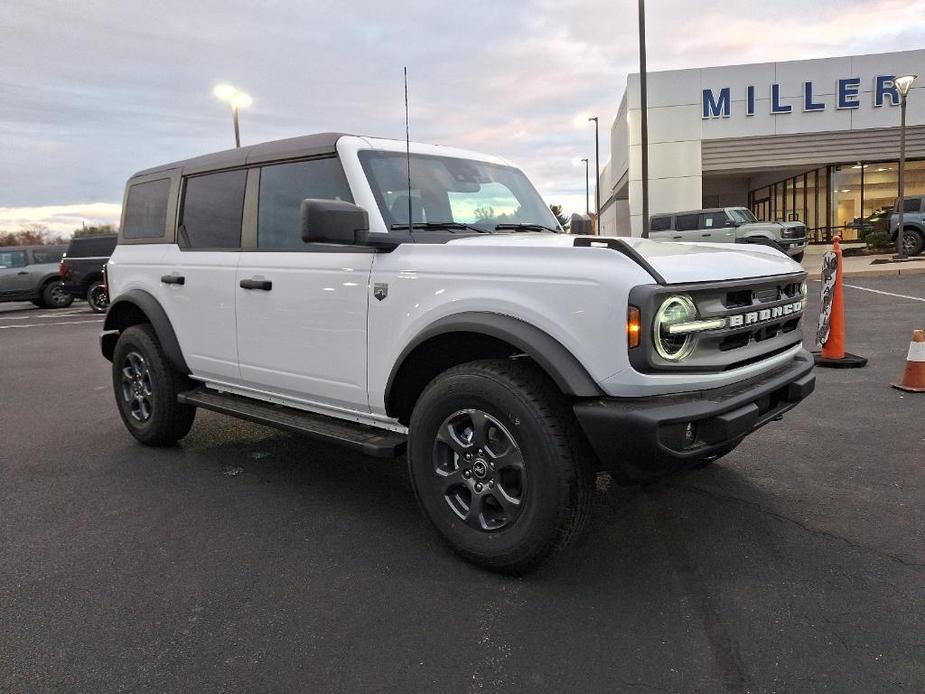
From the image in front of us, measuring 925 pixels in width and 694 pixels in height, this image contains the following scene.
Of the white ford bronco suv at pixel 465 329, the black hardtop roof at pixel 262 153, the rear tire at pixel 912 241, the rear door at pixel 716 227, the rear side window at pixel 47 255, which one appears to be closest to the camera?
the white ford bronco suv at pixel 465 329

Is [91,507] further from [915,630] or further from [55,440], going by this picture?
[915,630]

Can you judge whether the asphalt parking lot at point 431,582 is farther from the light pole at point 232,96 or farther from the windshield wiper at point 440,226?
the light pole at point 232,96

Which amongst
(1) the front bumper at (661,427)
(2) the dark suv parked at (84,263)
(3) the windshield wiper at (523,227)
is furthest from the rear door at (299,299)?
(2) the dark suv parked at (84,263)

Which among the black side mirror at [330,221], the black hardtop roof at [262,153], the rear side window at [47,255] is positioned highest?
the rear side window at [47,255]

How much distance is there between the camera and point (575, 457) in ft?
9.00

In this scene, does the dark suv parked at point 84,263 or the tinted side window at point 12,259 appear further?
the tinted side window at point 12,259

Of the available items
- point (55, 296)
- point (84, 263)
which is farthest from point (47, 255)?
point (84, 263)

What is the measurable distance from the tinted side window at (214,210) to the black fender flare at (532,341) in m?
1.85

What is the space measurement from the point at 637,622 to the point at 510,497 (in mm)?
681

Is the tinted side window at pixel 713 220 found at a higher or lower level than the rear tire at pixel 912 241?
higher

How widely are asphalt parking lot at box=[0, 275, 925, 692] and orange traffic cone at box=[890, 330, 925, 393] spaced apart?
1142mm

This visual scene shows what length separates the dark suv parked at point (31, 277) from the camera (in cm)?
2058

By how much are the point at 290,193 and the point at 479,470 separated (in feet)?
6.52

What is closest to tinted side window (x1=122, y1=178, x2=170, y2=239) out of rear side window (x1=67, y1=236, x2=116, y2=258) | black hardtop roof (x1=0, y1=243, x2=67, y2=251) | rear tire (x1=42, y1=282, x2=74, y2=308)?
rear side window (x1=67, y1=236, x2=116, y2=258)
